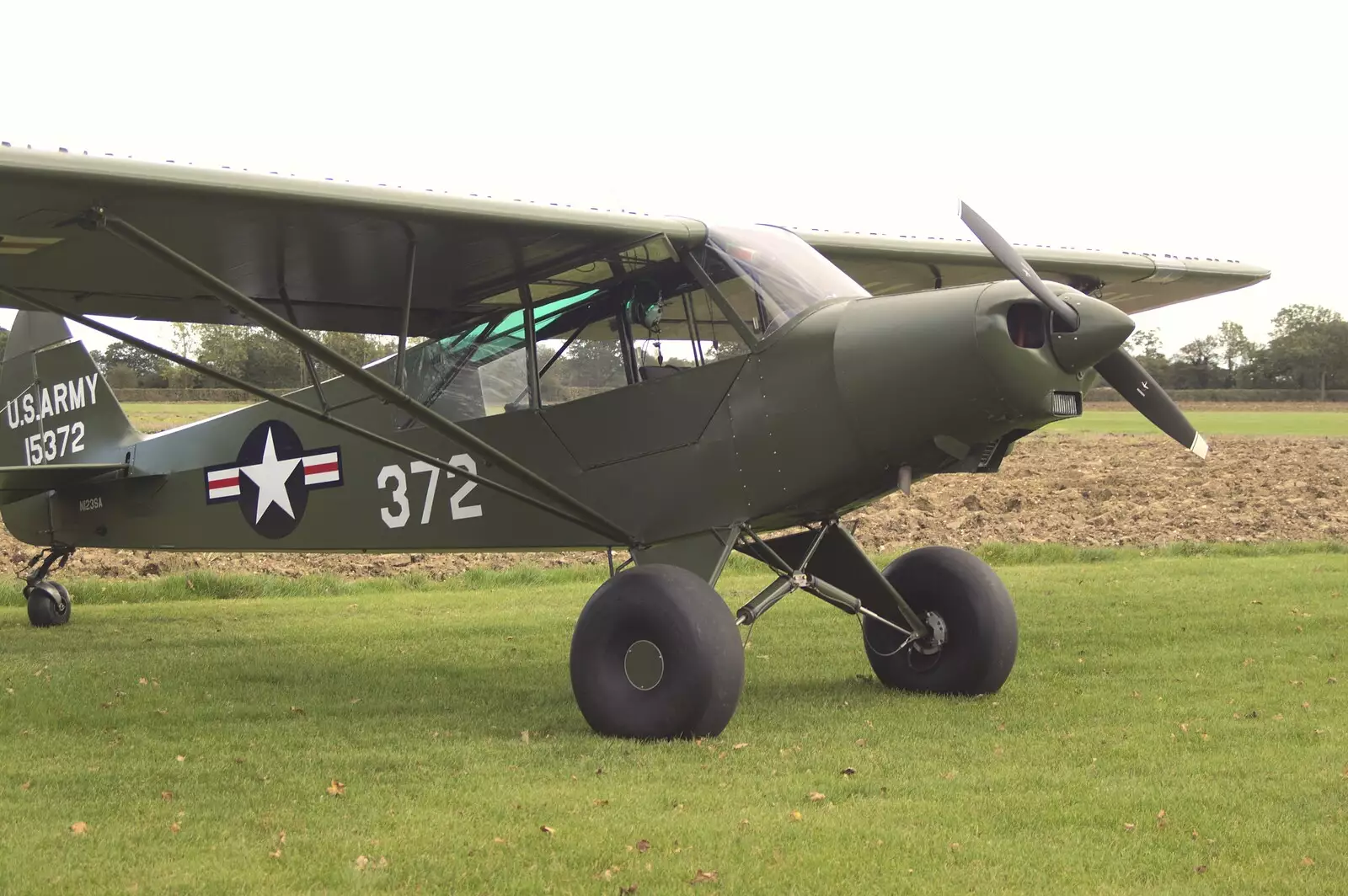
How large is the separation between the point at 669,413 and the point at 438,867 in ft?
11.4

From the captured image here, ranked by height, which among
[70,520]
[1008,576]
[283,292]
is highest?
[283,292]

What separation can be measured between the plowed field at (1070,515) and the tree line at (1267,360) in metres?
58.9

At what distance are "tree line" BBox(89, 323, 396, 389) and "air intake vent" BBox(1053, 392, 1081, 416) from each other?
1535 centimetres

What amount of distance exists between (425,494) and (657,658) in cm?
293

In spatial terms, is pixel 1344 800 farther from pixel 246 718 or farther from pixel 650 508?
pixel 246 718

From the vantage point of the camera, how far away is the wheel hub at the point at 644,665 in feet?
20.9

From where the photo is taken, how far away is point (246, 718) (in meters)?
7.19

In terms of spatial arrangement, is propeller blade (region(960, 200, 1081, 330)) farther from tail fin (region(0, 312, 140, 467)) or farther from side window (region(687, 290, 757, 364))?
tail fin (region(0, 312, 140, 467))

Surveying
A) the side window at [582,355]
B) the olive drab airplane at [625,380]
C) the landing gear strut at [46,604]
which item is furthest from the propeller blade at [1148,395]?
the landing gear strut at [46,604]

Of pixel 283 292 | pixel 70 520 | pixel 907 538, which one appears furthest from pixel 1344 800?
pixel 907 538

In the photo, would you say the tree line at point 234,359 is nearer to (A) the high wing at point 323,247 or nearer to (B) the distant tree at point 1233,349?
(A) the high wing at point 323,247

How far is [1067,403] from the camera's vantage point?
6258 millimetres

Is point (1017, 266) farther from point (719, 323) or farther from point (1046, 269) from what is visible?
point (1046, 269)

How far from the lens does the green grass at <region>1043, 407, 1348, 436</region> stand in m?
42.6
